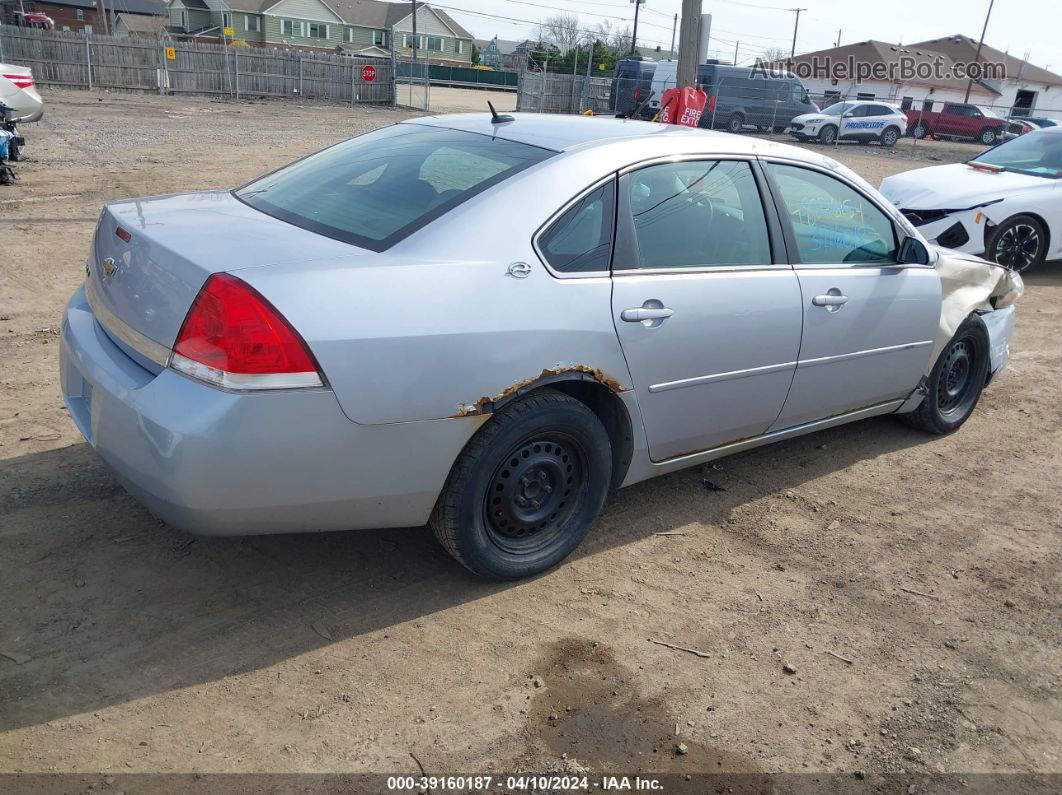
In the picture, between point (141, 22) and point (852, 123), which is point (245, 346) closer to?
point (852, 123)

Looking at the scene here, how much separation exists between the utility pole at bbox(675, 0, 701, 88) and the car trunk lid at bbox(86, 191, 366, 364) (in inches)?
388

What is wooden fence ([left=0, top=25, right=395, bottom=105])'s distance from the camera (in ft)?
92.6

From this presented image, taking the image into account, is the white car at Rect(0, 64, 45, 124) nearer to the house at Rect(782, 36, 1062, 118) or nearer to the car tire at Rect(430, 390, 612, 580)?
the car tire at Rect(430, 390, 612, 580)

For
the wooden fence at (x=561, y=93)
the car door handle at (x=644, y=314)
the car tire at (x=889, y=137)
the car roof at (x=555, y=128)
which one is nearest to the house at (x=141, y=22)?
the wooden fence at (x=561, y=93)

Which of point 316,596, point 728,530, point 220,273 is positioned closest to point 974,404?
point 728,530

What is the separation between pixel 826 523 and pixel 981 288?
192 centimetres

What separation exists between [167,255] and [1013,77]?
74.8m

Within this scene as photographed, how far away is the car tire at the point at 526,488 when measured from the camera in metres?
3.13

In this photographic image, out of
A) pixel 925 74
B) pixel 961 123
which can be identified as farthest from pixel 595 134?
pixel 925 74

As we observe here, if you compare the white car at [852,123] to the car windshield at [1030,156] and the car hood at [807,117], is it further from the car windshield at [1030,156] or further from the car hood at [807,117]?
→ the car windshield at [1030,156]

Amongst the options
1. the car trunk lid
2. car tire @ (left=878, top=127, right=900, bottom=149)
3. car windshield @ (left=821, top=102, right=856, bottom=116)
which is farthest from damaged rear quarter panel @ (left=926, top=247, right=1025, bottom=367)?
car tire @ (left=878, top=127, right=900, bottom=149)

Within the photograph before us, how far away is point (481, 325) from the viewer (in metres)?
2.98

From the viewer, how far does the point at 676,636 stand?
3236 millimetres

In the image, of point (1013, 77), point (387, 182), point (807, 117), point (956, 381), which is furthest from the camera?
point (1013, 77)
